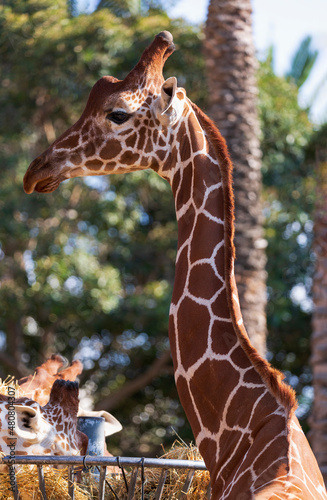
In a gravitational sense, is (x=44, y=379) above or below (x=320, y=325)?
above

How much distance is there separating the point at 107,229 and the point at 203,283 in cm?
1039

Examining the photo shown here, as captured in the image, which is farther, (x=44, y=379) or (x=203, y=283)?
(x=44, y=379)

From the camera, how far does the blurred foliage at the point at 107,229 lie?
1225cm

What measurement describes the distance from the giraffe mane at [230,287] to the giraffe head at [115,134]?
0.74ft

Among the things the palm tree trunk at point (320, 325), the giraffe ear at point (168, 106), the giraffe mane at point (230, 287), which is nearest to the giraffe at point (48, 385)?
the giraffe mane at point (230, 287)

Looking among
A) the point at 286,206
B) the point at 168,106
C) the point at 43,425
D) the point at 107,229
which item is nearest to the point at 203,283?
the point at 168,106

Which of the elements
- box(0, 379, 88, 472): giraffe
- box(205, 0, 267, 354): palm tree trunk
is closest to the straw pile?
box(0, 379, 88, 472): giraffe

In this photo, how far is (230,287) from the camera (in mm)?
3066

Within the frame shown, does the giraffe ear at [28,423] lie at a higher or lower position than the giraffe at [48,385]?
higher

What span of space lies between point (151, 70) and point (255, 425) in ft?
6.17

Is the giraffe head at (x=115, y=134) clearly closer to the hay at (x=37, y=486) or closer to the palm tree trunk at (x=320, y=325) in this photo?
the hay at (x=37, y=486)

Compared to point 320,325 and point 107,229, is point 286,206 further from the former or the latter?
point 320,325

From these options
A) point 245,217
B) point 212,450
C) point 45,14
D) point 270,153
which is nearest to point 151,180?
point 270,153

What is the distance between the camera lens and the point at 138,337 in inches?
557
